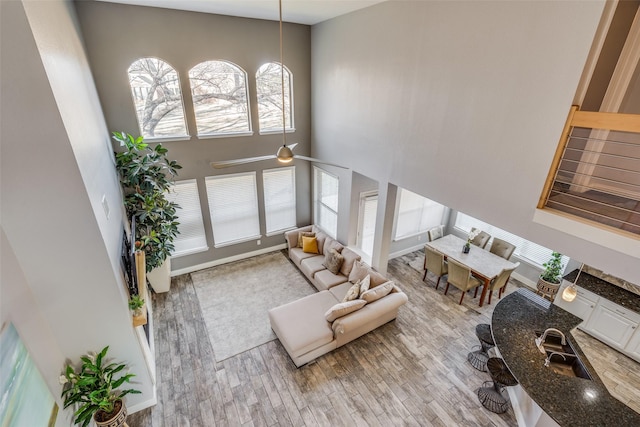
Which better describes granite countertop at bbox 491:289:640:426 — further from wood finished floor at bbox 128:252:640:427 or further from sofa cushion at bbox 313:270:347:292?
sofa cushion at bbox 313:270:347:292

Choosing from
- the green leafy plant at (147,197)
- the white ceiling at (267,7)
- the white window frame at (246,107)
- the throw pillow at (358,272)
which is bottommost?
the throw pillow at (358,272)

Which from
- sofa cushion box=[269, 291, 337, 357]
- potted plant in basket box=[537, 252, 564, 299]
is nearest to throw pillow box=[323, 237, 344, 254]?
sofa cushion box=[269, 291, 337, 357]

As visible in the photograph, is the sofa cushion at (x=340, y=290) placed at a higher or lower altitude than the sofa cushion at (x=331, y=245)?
lower

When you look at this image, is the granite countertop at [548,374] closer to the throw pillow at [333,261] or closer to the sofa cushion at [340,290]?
the sofa cushion at [340,290]

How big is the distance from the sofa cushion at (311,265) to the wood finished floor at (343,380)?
1856 mm

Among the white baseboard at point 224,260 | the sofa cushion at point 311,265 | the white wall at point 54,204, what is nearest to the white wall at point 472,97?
the sofa cushion at point 311,265

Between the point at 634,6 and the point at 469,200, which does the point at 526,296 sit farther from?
the point at 634,6

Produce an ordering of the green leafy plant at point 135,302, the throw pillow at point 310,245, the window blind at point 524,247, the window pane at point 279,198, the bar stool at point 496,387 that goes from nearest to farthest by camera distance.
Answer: the green leafy plant at point 135,302 < the bar stool at point 496,387 < the window blind at point 524,247 < the throw pillow at point 310,245 < the window pane at point 279,198

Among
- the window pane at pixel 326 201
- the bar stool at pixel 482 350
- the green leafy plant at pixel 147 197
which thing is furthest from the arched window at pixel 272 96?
the bar stool at pixel 482 350

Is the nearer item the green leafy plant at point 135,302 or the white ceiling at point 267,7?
the green leafy plant at point 135,302

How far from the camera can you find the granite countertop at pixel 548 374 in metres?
3.12

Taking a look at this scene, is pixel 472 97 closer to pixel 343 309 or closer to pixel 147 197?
pixel 343 309

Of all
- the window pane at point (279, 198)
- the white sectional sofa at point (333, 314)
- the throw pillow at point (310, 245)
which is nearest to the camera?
the white sectional sofa at point (333, 314)

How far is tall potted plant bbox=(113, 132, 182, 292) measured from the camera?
5.29m
